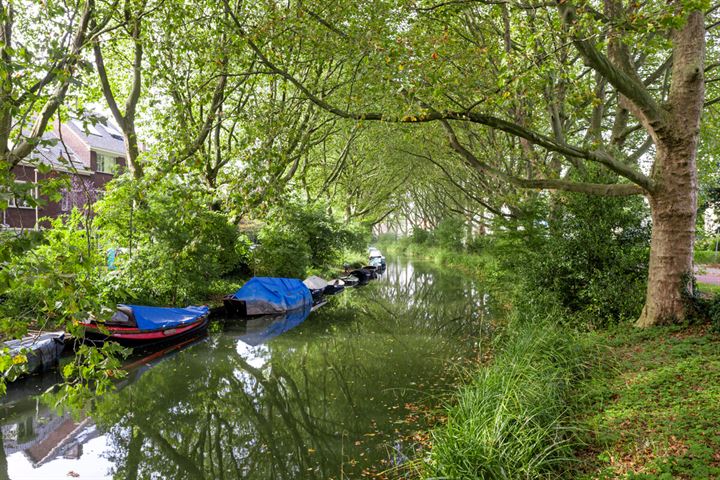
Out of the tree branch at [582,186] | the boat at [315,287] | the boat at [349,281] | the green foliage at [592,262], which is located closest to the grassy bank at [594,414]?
the green foliage at [592,262]

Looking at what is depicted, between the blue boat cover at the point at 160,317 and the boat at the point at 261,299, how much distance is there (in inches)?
129

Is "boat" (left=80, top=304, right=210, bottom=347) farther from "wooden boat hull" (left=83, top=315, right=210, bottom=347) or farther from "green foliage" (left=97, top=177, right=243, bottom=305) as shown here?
"green foliage" (left=97, top=177, right=243, bottom=305)

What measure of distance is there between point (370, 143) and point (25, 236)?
93.8ft

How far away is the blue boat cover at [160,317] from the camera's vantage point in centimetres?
1230

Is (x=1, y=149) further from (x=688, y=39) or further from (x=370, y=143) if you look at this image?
(x=370, y=143)

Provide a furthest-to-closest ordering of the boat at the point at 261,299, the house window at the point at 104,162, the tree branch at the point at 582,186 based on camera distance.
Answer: the house window at the point at 104,162 → the boat at the point at 261,299 → the tree branch at the point at 582,186

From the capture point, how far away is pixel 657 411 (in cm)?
531

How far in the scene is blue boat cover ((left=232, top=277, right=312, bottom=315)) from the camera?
57.6 ft

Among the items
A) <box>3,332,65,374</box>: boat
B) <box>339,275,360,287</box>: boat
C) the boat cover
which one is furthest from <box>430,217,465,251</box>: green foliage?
<box>3,332,65,374</box>: boat

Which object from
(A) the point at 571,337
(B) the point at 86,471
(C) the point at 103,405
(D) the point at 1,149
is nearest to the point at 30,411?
(C) the point at 103,405

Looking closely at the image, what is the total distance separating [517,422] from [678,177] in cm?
525

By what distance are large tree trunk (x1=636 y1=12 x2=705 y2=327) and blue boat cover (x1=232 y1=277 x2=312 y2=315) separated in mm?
12613

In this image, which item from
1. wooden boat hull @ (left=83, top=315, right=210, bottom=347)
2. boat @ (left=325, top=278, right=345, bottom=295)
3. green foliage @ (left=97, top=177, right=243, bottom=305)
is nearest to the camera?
wooden boat hull @ (left=83, top=315, right=210, bottom=347)

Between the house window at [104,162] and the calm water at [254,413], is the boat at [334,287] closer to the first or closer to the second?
the calm water at [254,413]
